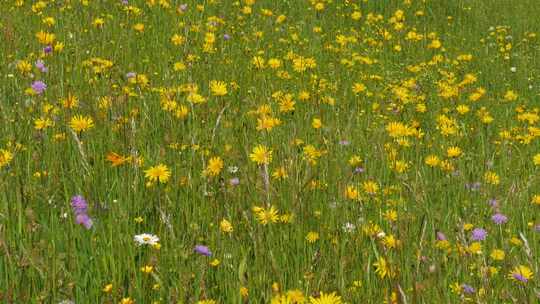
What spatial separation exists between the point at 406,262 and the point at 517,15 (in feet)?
26.9

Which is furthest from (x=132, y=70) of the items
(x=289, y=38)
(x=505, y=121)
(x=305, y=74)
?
(x=505, y=121)

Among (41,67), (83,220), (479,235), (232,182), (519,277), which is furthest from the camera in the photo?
(41,67)

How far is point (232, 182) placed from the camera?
2350 mm

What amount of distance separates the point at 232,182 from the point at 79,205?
1.76 ft

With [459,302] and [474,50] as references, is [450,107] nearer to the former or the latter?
[474,50]

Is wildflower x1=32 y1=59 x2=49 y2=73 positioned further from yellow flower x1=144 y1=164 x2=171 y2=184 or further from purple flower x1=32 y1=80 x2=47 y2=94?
yellow flower x1=144 y1=164 x2=171 y2=184

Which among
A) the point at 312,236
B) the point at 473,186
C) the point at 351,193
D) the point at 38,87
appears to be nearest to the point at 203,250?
the point at 312,236

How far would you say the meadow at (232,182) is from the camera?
5.90ft

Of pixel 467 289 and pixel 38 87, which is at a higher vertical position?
pixel 38 87

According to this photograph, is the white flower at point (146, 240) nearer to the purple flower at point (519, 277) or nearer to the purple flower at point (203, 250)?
the purple flower at point (203, 250)

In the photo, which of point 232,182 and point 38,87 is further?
point 38,87

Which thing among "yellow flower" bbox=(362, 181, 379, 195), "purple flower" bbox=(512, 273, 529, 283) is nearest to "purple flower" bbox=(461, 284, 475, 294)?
"purple flower" bbox=(512, 273, 529, 283)

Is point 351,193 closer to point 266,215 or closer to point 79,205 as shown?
point 266,215

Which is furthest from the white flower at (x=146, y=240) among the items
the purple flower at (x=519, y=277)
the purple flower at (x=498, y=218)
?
the purple flower at (x=498, y=218)
